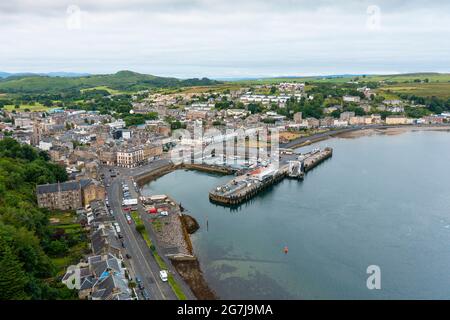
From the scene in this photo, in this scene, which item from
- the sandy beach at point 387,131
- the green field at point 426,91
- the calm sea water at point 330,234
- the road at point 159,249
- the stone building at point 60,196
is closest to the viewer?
the road at point 159,249

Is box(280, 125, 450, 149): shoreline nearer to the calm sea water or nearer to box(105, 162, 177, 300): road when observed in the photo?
the calm sea water

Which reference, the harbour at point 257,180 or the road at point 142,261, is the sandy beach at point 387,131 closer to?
the harbour at point 257,180

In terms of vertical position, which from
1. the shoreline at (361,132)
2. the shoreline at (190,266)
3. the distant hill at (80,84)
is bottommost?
the shoreline at (190,266)

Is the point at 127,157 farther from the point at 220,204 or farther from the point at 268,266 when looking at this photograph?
the point at 268,266

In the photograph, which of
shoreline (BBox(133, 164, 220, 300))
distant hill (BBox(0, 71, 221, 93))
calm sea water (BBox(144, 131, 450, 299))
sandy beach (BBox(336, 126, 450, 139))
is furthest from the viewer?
distant hill (BBox(0, 71, 221, 93))

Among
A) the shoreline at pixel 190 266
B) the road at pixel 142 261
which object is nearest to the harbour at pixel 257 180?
the shoreline at pixel 190 266

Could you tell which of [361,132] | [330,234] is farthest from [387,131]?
[330,234]

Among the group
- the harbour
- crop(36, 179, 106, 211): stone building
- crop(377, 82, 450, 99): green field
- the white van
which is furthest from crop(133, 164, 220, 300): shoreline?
crop(377, 82, 450, 99): green field

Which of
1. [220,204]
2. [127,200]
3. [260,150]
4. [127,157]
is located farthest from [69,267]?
[260,150]
